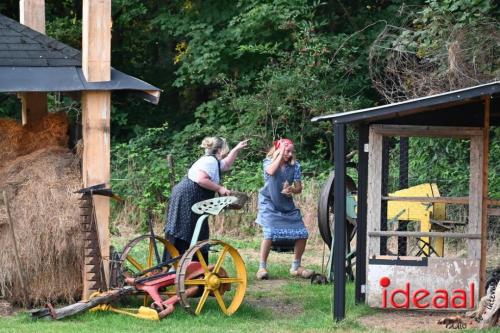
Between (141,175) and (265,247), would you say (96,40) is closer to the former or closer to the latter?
(265,247)

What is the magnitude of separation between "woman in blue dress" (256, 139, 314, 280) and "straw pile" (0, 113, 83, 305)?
103 inches

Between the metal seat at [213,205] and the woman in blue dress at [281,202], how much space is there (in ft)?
6.28

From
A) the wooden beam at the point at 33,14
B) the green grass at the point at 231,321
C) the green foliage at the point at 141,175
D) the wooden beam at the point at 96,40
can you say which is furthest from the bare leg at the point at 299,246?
the green foliage at the point at 141,175

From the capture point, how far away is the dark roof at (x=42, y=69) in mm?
9969

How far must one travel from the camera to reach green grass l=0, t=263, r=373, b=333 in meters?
9.09

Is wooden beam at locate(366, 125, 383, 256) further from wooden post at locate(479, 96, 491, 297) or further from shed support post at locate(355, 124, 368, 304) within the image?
wooden post at locate(479, 96, 491, 297)

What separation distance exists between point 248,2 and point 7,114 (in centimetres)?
549

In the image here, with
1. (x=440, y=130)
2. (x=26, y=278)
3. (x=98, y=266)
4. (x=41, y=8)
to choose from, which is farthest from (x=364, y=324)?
(x=41, y=8)

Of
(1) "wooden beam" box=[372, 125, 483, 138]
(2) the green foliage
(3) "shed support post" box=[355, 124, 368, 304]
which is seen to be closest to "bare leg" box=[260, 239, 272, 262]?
(3) "shed support post" box=[355, 124, 368, 304]

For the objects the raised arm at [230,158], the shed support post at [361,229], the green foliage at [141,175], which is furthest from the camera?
the green foliage at [141,175]

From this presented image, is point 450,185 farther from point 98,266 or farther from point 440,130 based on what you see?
point 98,266

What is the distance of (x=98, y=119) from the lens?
10.1 metres

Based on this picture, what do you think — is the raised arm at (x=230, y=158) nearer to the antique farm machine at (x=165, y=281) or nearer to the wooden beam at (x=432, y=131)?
the antique farm machine at (x=165, y=281)

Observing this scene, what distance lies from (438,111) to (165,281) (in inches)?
124
